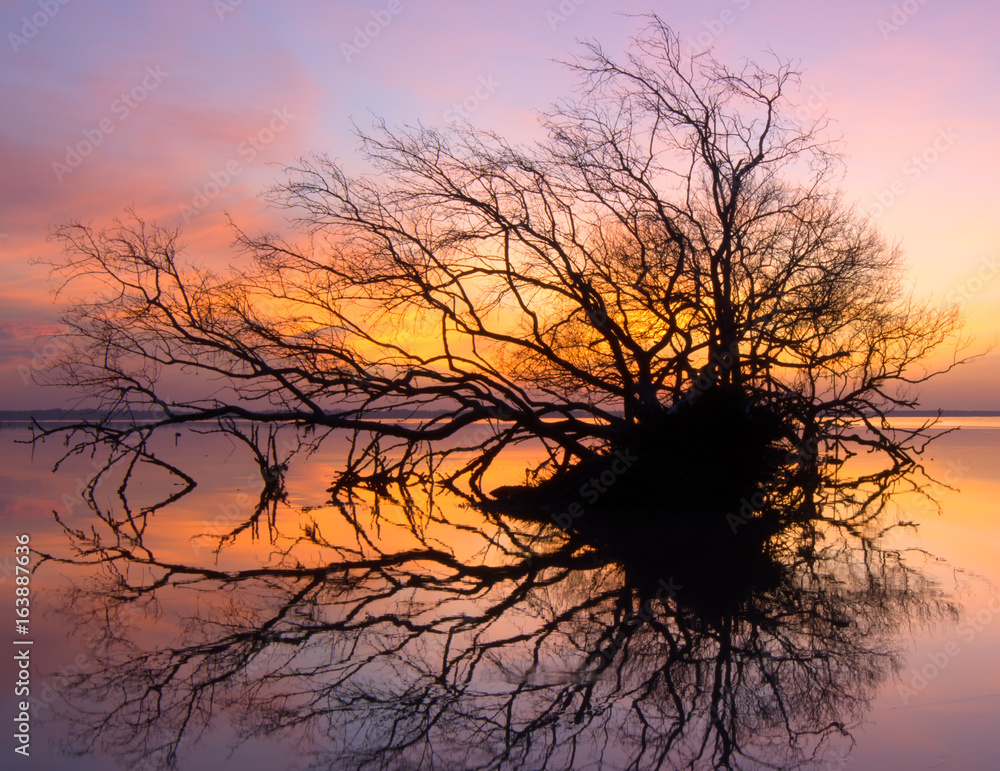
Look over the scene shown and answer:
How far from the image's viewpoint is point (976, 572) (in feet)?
30.4

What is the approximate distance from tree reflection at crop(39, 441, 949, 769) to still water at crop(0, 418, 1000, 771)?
2 cm

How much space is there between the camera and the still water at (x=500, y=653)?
4.70 meters

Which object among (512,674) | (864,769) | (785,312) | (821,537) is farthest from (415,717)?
(785,312)

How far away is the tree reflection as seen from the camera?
478 cm

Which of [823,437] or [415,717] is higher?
[823,437]

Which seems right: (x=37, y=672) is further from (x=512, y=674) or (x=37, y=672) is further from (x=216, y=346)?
(x=216, y=346)

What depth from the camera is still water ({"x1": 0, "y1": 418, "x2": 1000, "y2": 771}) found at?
470cm

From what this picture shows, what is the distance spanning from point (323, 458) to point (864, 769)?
28.0m

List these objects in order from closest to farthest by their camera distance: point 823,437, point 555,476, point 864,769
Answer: point 864,769
point 555,476
point 823,437

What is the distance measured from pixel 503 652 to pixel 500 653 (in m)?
0.03

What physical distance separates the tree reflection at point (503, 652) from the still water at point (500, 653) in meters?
0.02

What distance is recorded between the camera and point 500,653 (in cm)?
629

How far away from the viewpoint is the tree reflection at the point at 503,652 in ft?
15.7

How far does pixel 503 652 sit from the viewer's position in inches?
249
